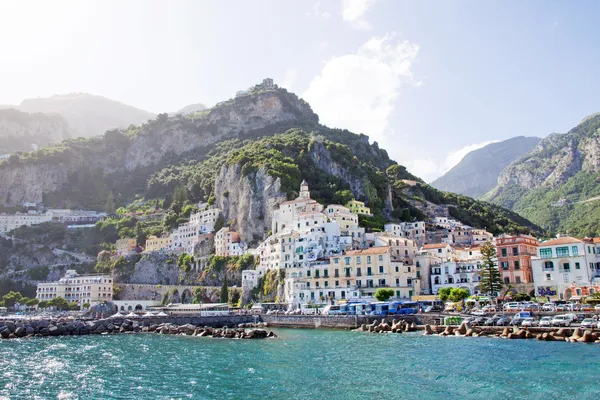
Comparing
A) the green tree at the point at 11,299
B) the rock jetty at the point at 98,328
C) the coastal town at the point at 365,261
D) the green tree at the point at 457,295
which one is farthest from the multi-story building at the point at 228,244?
the green tree at the point at 457,295

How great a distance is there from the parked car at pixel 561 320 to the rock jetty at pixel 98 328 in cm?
2638

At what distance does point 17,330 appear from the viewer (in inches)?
2170

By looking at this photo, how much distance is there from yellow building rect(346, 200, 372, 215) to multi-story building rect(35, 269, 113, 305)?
1845 inches

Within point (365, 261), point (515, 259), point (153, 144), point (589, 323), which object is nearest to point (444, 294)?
point (515, 259)

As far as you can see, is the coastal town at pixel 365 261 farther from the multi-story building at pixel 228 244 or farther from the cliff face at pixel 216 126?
the cliff face at pixel 216 126

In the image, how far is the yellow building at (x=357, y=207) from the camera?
315 feet

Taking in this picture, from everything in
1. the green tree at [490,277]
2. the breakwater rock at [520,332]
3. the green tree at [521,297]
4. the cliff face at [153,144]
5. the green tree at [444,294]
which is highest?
the cliff face at [153,144]

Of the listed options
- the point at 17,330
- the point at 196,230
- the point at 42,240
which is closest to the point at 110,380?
the point at 17,330

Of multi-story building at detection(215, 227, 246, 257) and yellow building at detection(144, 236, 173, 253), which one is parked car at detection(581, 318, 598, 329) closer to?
multi-story building at detection(215, 227, 246, 257)

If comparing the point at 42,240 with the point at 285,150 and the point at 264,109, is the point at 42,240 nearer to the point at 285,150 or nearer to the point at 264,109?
the point at 285,150

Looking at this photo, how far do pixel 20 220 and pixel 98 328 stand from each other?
85.8m

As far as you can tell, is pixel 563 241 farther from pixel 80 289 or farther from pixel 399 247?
pixel 80 289

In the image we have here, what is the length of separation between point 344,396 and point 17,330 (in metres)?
44.9

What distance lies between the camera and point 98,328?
58688mm
